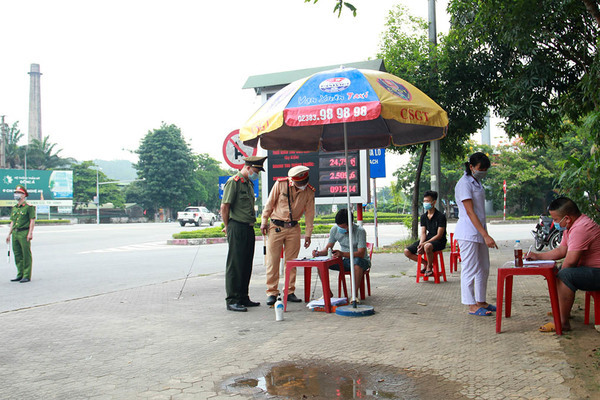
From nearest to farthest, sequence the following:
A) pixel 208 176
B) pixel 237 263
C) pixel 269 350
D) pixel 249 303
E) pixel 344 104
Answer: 1. pixel 269 350
2. pixel 344 104
3. pixel 237 263
4. pixel 249 303
5. pixel 208 176

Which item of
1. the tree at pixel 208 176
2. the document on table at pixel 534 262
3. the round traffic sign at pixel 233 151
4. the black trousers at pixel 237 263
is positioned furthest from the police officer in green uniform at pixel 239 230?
the tree at pixel 208 176

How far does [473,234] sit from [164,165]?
2427 inches

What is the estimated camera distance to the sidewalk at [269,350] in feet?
11.9

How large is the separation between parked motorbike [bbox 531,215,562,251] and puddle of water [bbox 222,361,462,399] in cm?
1206

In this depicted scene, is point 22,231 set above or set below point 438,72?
below

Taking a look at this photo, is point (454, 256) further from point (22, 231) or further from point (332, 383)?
point (22, 231)

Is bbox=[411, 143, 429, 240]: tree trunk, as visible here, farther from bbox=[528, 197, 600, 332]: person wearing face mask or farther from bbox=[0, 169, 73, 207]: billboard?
bbox=[0, 169, 73, 207]: billboard

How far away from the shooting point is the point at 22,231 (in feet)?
32.6

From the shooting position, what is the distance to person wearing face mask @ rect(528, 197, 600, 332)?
464 cm

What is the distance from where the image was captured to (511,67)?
1241cm

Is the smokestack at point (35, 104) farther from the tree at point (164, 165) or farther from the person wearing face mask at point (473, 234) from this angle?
the person wearing face mask at point (473, 234)

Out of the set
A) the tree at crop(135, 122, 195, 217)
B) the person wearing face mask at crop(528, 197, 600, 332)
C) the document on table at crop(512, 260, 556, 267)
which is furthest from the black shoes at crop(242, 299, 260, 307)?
the tree at crop(135, 122, 195, 217)

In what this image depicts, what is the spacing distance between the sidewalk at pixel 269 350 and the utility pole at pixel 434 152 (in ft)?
19.4

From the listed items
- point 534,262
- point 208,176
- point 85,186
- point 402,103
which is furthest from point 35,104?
point 534,262
